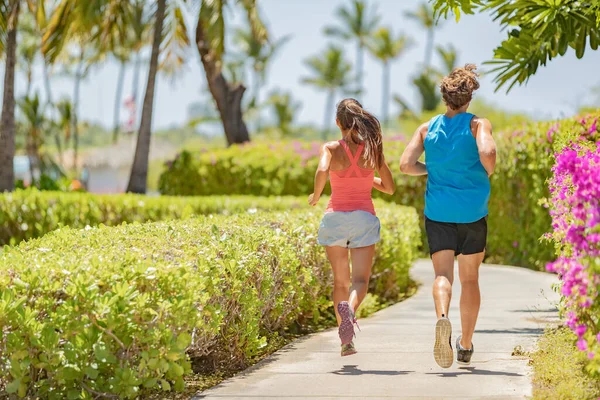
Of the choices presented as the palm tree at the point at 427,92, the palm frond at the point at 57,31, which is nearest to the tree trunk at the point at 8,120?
the palm frond at the point at 57,31

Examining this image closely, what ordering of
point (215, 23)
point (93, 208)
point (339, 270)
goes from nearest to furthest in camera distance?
1. point (339, 270)
2. point (93, 208)
3. point (215, 23)

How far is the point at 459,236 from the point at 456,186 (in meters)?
0.34

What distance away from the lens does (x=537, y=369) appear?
20.0 feet

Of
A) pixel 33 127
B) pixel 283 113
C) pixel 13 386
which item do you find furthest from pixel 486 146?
pixel 283 113

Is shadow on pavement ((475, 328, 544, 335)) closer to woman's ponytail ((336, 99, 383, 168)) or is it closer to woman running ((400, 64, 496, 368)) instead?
woman running ((400, 64, 496, 368))

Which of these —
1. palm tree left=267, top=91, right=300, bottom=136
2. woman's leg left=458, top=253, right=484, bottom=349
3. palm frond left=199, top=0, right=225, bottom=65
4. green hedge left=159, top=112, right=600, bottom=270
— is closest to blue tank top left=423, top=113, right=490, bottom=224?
woman's leg left=458, top=253, right=484, bottom=349

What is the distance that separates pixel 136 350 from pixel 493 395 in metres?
2.12

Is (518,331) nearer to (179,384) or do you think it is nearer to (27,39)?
(179,384)

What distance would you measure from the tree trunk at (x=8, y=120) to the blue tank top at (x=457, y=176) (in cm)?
1884

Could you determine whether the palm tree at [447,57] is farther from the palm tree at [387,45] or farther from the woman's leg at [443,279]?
the woman's leg at [443,279]

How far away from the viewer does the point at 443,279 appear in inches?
242

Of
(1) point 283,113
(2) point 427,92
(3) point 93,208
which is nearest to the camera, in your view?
(3) point 93,208

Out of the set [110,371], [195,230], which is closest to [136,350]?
[110,371]

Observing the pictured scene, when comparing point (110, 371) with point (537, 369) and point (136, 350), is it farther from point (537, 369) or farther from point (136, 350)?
point (537, 369)
